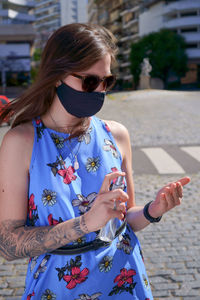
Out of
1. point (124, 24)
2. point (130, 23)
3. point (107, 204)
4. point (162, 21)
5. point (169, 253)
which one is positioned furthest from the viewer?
point (124, 24)

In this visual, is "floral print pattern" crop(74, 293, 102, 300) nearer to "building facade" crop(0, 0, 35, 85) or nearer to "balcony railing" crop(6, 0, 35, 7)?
"building facade" crop(0, 0, 35, 85)

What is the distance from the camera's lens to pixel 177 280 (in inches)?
156

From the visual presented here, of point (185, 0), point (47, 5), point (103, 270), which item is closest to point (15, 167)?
A: point (103, 270)

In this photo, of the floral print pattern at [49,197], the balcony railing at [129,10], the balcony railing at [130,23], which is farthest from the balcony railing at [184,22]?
the floral print pattern at [49,197]

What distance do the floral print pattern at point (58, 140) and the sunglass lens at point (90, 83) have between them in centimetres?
23

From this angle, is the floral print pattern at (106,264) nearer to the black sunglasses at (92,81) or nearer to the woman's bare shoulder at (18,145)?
the woman's bare shoulder at (18,145)

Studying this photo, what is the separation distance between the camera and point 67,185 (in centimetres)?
174

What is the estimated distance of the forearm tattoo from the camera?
1621mm

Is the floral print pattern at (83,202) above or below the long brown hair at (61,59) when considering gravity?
below

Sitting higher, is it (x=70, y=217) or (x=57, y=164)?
(x=57, y=164)

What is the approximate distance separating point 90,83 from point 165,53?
214 ft

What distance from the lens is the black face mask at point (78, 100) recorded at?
186 centimetres

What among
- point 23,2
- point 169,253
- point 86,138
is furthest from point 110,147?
point 23,2

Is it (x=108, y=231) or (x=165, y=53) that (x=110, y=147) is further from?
(x=165, y=53)
